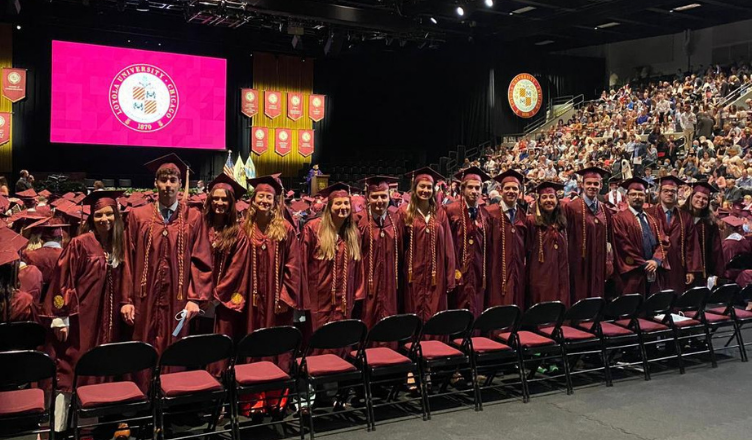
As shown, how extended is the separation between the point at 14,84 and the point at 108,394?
15694 mm

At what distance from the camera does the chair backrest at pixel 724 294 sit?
222 inches

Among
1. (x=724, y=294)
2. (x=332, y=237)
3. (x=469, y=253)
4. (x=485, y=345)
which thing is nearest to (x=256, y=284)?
(x=332, y=237)

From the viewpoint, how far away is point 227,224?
14.3ft

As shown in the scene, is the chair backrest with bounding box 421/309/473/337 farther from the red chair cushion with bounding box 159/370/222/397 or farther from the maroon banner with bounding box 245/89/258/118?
the maroon banner with bounding box 245/89/258/118

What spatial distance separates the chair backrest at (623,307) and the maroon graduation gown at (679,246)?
1165 millimetres

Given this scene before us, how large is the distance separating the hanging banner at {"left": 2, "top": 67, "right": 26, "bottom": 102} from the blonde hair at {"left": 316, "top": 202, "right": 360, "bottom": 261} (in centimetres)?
1496

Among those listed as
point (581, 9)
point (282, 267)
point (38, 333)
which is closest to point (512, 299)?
point (282, 267)

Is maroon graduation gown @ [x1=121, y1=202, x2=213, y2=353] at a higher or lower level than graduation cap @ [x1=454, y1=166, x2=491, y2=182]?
lower

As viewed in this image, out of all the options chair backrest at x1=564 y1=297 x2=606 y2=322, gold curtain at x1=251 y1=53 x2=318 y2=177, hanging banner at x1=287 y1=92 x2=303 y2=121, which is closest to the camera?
chair backrest at x1=564 y1=297 x2=606 y2=322

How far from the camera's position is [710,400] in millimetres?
4715

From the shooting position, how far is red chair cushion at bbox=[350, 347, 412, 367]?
4113 millimetres

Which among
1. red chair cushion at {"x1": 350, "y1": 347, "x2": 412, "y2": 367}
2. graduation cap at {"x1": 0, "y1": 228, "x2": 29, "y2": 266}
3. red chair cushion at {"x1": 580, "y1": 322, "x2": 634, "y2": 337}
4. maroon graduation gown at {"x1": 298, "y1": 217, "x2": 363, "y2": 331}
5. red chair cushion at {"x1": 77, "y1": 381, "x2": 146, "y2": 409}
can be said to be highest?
graduation cap at {"x1": 0, "y1": 228, "x2": 29, "y2": 266}

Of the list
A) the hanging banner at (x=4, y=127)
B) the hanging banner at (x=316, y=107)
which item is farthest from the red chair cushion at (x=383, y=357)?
the hanging banner at (x=316, y=107)

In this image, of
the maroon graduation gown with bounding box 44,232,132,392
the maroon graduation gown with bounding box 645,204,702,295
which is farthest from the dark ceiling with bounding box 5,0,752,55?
the maroon graduation gown with bounding box 44,232,132,392
